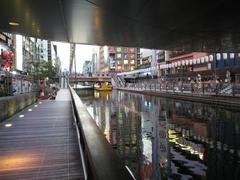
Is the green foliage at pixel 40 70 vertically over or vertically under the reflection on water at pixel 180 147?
over

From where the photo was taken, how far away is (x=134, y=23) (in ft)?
34.4

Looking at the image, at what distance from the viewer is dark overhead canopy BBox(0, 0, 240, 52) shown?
7.96m

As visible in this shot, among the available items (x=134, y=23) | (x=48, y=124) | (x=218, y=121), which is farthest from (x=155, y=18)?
(x=218, y=121)

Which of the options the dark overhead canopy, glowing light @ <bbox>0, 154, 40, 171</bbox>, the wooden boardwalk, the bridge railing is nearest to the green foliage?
the dark overhead canopy

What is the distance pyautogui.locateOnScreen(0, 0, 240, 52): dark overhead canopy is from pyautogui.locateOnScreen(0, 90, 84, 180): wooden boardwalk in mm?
3924

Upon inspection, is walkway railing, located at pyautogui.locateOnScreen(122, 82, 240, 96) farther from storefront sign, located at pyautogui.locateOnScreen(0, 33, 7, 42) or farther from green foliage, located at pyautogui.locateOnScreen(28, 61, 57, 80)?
storefront sign, located at pyautogui.locateOnScreen(0, 33, 7, 42)

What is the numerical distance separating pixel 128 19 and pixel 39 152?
16.5 ft

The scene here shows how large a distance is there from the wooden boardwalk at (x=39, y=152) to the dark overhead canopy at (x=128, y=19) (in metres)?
3.92

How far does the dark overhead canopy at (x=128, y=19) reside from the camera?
26.1ft

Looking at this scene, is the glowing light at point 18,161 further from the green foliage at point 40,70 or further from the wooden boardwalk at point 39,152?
the green foliage at point 40,70

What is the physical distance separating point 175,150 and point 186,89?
32.6 metres

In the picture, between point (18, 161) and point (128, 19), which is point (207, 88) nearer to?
point (128, 19)

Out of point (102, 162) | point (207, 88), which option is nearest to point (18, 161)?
point (102, 162)

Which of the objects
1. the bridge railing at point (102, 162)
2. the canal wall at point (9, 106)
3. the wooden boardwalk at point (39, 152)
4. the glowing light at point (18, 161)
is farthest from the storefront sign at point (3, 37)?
the bridge railing at point (102, 162)
